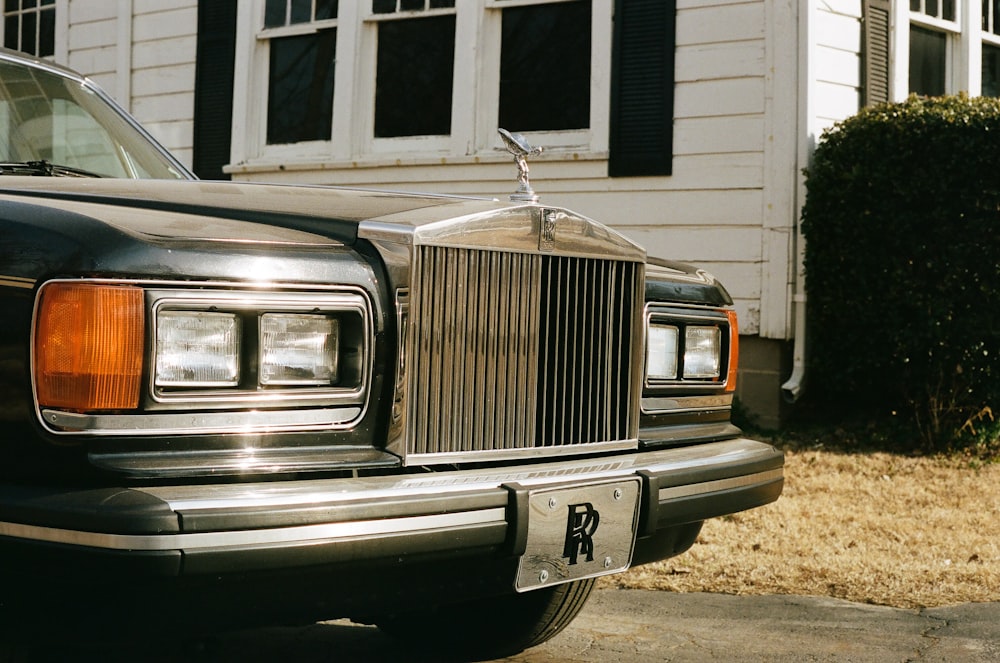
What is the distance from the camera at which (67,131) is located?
3.80 metres

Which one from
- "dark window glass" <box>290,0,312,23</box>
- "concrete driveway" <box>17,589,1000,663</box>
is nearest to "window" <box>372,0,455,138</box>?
"dark window glass" <box>290,0,312,23</box>

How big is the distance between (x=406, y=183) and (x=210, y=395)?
20.5ft

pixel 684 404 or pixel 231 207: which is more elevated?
pixel 231 207

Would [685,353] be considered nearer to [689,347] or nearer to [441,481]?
[689,347]

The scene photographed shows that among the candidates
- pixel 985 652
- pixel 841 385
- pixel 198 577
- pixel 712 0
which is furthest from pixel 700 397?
pixel 712 0

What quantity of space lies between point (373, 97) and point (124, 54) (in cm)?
250

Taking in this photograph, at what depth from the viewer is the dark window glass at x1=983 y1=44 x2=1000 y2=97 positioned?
8578 millimetres

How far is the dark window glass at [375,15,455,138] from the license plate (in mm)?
5877

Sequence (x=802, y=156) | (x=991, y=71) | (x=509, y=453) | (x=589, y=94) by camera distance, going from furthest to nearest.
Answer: (x=991, y=71) → (x=589, y=94) → (x=802, y=156) → (x=509, y=453)

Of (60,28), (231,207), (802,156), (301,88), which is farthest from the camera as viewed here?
(60,28)

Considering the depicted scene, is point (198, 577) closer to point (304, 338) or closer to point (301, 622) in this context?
point (301, 622)

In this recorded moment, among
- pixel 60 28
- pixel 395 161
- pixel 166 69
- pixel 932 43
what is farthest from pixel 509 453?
pixel 60 28

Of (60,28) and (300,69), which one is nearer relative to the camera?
(300,69)

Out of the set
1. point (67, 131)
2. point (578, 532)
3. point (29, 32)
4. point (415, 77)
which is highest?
point (29, 32)
